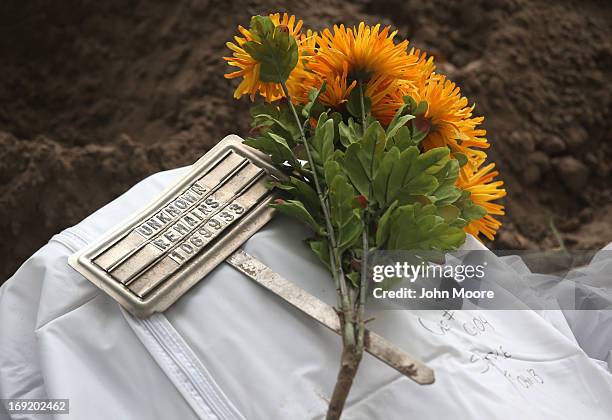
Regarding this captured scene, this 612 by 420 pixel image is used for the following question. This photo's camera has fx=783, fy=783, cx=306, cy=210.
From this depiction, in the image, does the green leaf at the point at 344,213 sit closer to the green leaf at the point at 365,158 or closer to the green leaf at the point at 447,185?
the green leaf at the point at 365,158

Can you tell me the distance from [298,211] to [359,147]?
Answer: 0.12 metres

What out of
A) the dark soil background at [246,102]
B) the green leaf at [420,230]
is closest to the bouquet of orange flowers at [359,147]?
the green leaf at [420,230]

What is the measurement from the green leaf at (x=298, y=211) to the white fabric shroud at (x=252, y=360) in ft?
0.14

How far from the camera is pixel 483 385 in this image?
3.21 feet

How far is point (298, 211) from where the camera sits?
99 cm

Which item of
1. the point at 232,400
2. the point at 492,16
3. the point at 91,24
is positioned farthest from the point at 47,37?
the point at 232,400

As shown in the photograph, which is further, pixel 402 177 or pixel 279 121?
pixel 279 121

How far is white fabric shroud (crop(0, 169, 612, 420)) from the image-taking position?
37.1 inches

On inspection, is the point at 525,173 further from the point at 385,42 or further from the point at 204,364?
the point at 204,364

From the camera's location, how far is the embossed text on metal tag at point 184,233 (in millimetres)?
972

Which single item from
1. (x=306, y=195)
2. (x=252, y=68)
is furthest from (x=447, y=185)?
(x=252, y=68)

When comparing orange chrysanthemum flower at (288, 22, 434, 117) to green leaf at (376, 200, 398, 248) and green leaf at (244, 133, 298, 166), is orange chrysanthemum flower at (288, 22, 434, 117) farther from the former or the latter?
green leaf at (376, 200, 398, 248)

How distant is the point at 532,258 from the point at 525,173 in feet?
3.14

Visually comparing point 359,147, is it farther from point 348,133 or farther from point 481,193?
point 481,193
